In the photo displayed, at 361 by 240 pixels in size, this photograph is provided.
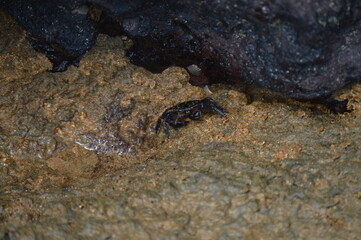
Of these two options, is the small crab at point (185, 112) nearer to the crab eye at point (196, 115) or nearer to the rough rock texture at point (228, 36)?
the crab eye at point (196, 115)

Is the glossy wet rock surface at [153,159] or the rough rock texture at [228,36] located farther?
A: the rough rock texture at [228,36]

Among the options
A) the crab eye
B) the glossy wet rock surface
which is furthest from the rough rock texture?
the crab eye

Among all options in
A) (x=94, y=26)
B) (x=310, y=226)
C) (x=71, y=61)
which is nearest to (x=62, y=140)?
(x=71, y=61)

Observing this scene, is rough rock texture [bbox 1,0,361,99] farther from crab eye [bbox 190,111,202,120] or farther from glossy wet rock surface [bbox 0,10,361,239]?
crab eye [bbox 190,111,202,120]

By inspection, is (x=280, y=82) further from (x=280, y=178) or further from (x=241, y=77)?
(x=280, y=178)

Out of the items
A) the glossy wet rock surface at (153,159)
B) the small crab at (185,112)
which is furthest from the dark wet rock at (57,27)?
the small crab at (185,112)
